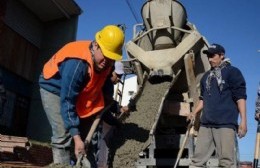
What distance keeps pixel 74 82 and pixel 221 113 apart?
197 centimetres

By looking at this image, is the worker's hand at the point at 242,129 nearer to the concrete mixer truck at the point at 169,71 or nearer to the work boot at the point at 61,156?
the concrete mixer truck at the point at 169,71

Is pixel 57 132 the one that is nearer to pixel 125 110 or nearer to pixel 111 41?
pixel 111 41

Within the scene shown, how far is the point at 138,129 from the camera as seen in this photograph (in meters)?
5.77

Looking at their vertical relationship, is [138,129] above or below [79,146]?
above

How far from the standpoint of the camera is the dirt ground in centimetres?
521

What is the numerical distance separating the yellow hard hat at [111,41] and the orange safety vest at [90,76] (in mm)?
149

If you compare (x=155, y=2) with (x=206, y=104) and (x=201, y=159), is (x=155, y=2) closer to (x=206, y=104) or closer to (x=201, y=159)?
(x=206, y=104)

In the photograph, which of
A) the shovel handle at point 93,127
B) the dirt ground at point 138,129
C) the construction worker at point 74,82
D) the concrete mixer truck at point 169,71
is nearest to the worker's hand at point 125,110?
the dirt ground at point 138,129

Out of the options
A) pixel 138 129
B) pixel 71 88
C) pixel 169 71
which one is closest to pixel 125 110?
pixel 138 129

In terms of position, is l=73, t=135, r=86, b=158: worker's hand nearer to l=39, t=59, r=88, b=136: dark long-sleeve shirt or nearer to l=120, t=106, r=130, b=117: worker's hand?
l=39, t=59, r=88, b=136: dark long-sleeve shirt

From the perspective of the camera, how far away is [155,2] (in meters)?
6.77

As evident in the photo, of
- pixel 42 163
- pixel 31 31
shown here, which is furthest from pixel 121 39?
pixel 31 31

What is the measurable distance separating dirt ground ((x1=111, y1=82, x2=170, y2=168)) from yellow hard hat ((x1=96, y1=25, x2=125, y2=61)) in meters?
1.92

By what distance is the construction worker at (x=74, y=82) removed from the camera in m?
3.50
